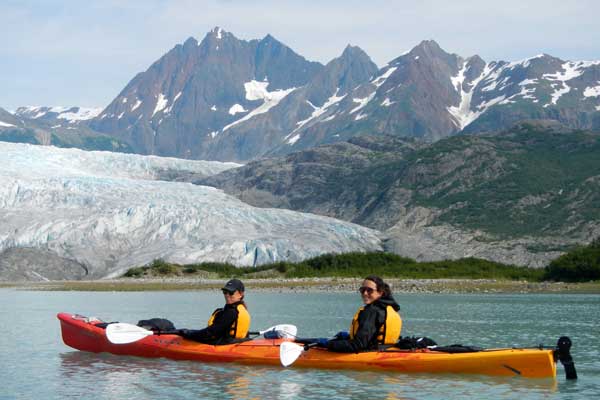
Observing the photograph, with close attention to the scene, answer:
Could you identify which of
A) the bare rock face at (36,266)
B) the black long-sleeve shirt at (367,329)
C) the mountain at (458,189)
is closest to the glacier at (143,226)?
the bare rock face at (36,266)

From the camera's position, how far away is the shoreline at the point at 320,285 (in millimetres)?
52500

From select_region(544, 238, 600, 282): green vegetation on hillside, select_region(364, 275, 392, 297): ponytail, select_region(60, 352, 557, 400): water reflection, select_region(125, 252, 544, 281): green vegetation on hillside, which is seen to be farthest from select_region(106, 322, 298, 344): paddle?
select_region(125, 252, 544, 281): green vegetation on hillside

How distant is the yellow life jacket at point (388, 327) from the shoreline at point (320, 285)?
33.4 m

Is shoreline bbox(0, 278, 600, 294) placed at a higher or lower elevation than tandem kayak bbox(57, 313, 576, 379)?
higher

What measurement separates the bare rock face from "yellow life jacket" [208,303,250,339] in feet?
167

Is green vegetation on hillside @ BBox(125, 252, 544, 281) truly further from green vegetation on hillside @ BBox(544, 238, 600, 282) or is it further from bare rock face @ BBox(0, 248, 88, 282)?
bare rock face @ BBox(0, 248, 88, 282)

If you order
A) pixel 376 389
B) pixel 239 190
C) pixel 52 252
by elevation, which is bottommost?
pixel 376 389

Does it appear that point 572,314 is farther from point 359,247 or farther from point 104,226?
point 104,226

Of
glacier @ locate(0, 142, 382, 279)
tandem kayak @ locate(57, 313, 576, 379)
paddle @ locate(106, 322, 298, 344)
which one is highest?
glacier @ locate(0, 142, 382, 279)

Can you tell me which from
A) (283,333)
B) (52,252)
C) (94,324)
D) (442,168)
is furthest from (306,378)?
(442,168)

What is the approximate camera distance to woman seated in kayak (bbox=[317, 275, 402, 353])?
17547 millimetres

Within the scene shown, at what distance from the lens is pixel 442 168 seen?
10675 centimetres

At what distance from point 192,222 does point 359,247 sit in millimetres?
13961

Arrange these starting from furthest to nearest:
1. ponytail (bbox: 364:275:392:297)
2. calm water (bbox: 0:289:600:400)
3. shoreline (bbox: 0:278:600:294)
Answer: shoreline (bbox: 0:278:600:294) < calm water (bbox: 0:289:600:400) < ponytail (bbox: 364:275:392:297)
